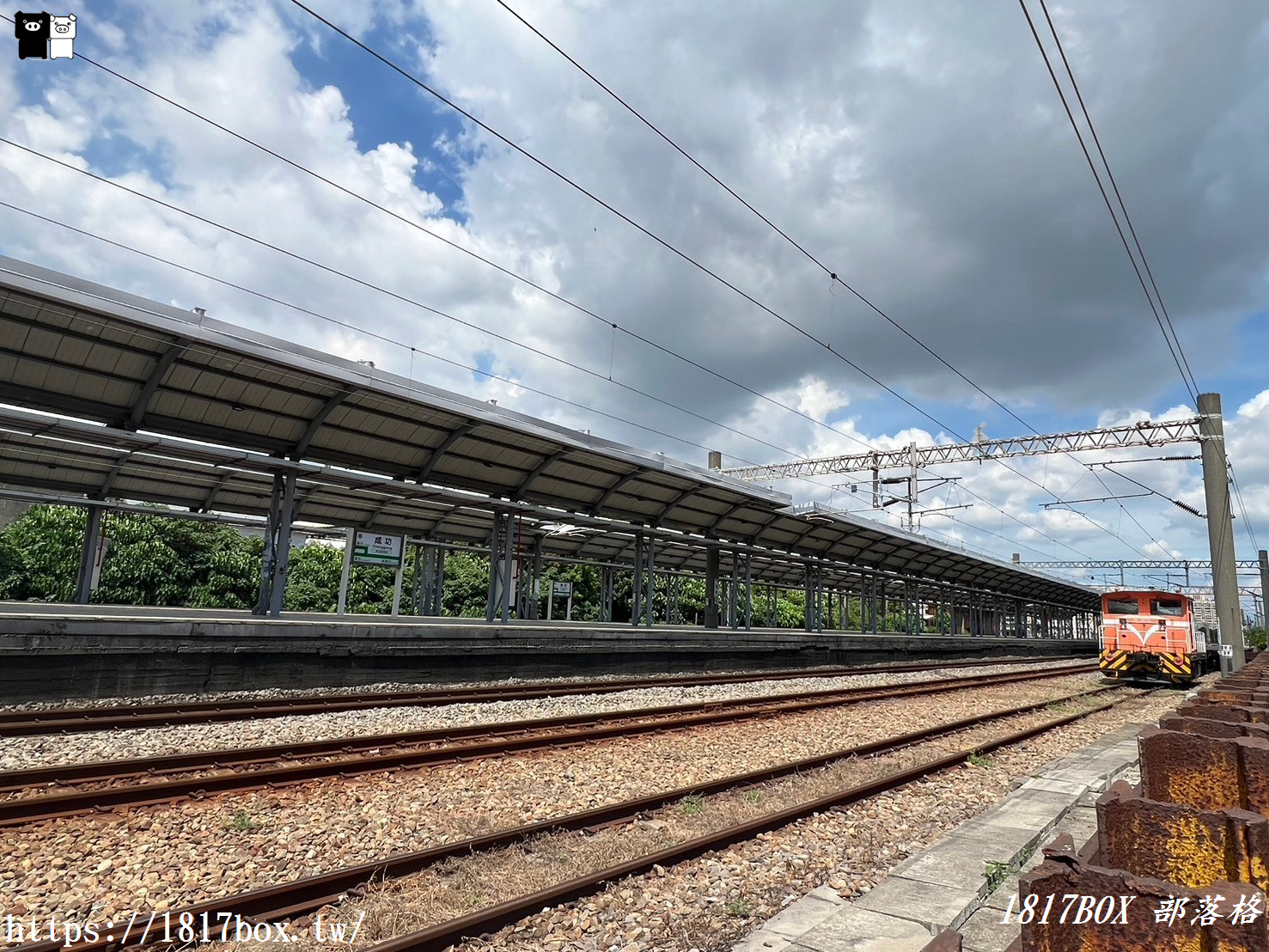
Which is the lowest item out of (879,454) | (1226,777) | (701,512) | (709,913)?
(709,913)

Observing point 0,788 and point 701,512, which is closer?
point 0,788

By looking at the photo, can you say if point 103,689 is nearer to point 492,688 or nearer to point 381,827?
point 492,688

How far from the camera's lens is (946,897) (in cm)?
464

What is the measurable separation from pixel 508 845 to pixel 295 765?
10.3ft

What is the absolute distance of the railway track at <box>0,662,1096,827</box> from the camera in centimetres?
602

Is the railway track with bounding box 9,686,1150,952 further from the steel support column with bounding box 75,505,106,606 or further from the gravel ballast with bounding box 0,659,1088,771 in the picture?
the steel support column with bounding box 75,505,106,606

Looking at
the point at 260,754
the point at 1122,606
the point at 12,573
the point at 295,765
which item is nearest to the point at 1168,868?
the point at 295,765

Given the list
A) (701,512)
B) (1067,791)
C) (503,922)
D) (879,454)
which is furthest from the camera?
(879,454)

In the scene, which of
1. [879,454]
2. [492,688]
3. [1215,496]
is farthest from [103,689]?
[879,454]

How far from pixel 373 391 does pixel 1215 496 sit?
21029 mm

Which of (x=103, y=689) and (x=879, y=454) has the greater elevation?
(x=879, y=454)

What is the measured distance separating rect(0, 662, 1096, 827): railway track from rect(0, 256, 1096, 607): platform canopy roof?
636 centimetres

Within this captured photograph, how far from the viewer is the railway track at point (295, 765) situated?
237 inches

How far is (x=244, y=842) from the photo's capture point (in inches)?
214
